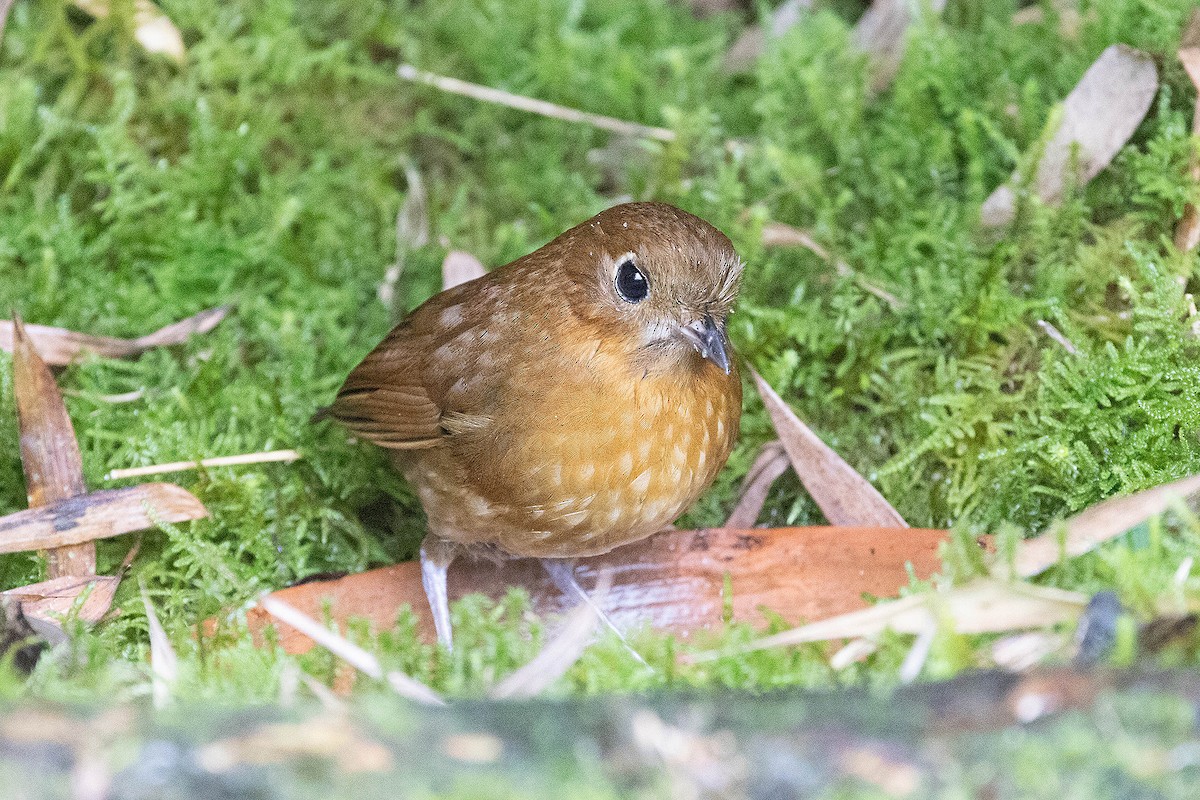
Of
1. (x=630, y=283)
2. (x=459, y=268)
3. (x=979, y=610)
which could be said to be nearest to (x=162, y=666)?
(x=630, y=283)

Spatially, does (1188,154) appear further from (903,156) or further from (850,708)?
(850,708)

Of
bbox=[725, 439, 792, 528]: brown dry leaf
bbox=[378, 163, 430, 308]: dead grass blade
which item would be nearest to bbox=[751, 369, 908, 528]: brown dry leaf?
bbox=[725, 439, 792, 528]: brown dry leaf

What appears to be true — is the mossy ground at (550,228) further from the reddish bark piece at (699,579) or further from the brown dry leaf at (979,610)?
the brown dry leaf at (979,610)

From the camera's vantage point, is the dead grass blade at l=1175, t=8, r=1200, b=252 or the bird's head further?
the dead grass blade at l=1175, t=8, r=1200, b=252

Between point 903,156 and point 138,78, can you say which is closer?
point 903,156

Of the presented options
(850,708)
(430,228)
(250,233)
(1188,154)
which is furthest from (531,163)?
(850,708)

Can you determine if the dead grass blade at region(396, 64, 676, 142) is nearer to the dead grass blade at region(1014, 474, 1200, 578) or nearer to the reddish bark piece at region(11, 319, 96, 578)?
the reddish bark piece at region(11, 319, 96, 578)

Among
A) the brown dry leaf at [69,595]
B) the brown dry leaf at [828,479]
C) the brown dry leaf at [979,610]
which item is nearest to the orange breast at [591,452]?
the brown dry leaf at [828,479]
